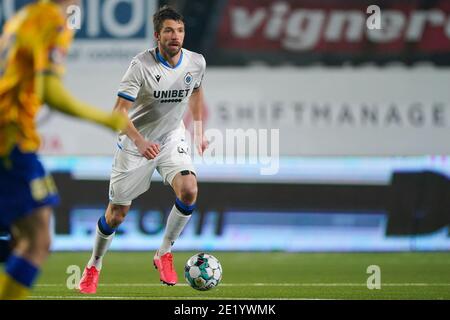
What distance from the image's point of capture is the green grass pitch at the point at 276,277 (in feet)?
26.4

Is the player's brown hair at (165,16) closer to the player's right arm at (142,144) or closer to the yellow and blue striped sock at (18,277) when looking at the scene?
the player's right arm at (142,144)

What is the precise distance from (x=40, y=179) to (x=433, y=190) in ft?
25.5

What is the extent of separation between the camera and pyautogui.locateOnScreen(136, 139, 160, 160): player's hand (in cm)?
753

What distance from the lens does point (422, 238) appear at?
40.4ft

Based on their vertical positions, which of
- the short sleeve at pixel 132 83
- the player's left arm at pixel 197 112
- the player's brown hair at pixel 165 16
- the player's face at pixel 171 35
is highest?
the player's brown hair at pixel 165 16

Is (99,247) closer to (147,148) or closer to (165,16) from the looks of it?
(147,148)

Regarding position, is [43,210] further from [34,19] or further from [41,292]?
[41,292]

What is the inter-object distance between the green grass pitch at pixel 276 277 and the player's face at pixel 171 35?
192 cm

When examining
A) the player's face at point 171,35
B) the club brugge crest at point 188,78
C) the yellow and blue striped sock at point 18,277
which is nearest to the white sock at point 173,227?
the club brugge crest at point 188,78

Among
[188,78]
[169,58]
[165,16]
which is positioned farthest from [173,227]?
[165,16]

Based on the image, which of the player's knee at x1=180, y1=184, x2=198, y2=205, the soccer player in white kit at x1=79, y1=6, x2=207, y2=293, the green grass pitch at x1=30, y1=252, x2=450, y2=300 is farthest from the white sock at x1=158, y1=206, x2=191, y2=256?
the green grass pitch at x1=30, y1=252, x2=450, y2=300

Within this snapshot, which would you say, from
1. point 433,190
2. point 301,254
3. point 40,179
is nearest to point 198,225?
point 301,254

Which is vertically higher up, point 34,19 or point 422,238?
point 34,19

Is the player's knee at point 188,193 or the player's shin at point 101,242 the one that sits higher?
the player's knee at point 188,193
